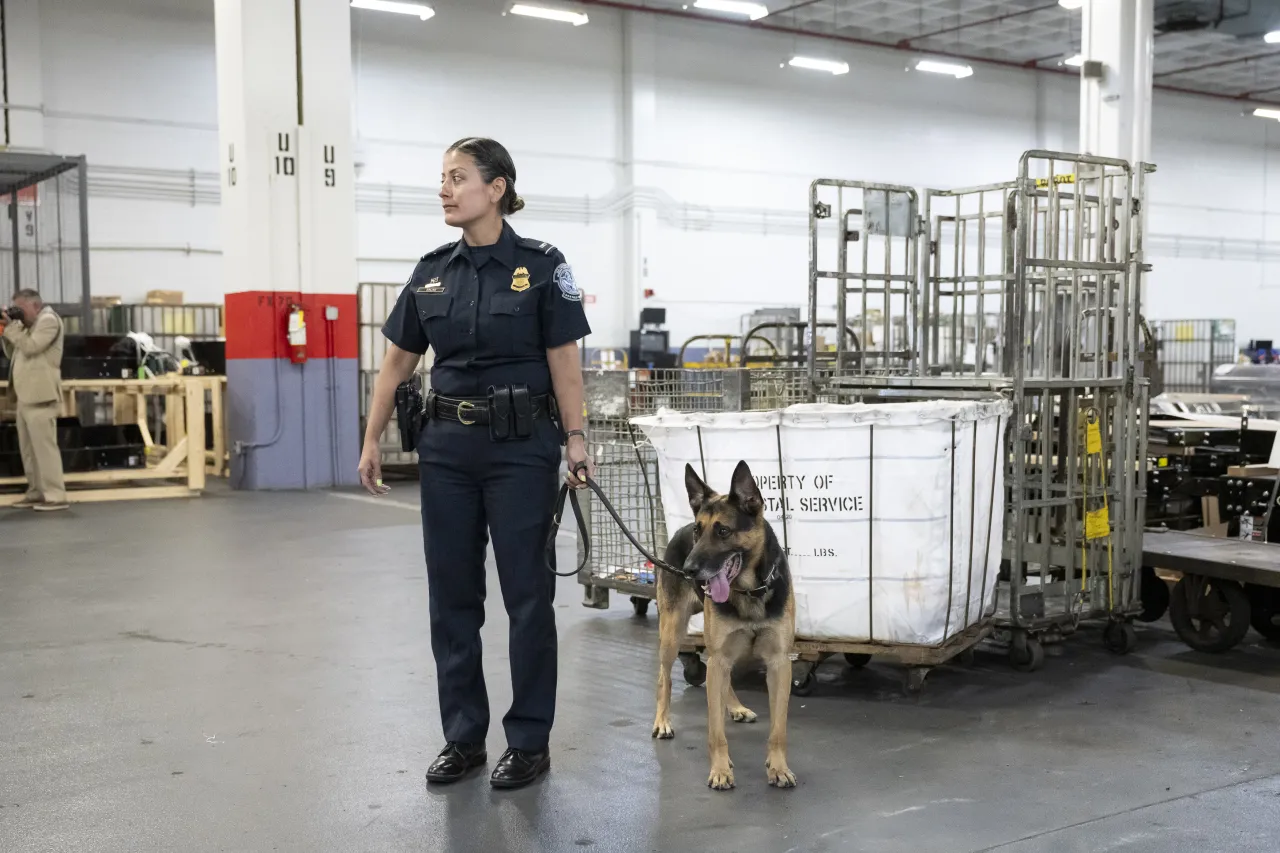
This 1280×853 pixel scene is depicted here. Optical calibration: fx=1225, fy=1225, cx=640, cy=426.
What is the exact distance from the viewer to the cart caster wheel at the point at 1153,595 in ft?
18.7

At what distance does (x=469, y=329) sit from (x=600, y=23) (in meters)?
17.6

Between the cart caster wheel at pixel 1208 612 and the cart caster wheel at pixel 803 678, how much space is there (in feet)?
6.06

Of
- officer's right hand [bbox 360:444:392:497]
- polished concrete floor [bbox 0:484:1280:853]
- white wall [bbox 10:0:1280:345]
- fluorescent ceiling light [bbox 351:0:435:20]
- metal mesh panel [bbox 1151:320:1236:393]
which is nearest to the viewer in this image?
polished concrete floor [bbox 0:484:1280:853]

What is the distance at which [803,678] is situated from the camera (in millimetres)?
4422

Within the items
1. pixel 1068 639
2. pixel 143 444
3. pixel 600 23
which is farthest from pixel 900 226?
pixel 600 23

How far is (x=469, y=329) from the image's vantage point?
3.41 meters

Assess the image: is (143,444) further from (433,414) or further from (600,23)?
(600,23)

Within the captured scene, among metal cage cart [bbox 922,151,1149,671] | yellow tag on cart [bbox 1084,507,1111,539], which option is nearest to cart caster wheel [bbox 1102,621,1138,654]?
metal cage cart [bbox 922,151,1149,671]

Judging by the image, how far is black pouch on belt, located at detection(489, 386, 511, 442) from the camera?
3365mm

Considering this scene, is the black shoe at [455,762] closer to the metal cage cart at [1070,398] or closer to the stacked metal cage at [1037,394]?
the stacked metal cage at [1037,394]

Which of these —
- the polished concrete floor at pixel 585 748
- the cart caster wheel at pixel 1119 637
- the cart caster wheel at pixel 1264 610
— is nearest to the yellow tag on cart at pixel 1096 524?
the cart caster wheel at pixel 1119 637

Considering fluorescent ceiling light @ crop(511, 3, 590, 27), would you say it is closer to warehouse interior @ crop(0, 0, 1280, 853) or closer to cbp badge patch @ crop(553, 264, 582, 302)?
warehouse interior @ crop(0, 0, 1280, 853)

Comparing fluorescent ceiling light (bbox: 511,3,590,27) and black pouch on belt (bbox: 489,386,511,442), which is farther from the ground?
fluorescent ceiling light (bbox: 511,3,590,27)

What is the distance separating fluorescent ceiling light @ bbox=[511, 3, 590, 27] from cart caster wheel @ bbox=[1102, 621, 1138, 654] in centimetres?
1450
